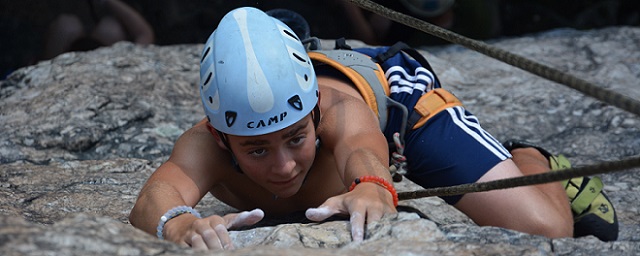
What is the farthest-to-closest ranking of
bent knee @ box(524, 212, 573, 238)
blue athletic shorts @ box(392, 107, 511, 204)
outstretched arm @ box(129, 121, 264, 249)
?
1. blue athletic shorts @ box(392, 107, 511, 204)
2. bent knee @ box(524, 212, 573, 238)
3. outstretched arm @ box(129, 121, 264, 249)

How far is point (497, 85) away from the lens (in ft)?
13.6

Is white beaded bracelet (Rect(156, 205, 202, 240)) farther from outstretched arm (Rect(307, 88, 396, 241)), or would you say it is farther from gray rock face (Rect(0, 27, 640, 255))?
outstretched arm (Rect(307, 88, 396, 241))

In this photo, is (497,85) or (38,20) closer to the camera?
(497,85)

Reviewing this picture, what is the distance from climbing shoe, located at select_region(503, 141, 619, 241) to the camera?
271cm

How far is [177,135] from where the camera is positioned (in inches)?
139

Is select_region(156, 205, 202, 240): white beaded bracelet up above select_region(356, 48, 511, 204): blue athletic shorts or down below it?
above

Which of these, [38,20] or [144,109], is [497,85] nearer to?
[144,109]

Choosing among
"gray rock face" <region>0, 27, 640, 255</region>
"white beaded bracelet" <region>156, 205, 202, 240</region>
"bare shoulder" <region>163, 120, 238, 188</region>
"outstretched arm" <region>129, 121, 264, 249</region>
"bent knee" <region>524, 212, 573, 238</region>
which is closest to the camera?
"gray rock face" <region>0, 27, 640, 255</region>

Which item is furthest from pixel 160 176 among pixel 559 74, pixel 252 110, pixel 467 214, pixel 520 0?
pixel 520 0

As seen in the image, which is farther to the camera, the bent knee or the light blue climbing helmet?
the bent knee

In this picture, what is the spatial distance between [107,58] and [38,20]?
1.40m

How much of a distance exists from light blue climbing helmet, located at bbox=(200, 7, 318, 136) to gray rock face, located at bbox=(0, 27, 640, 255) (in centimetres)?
33

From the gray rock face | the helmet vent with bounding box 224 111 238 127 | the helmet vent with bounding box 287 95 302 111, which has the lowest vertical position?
the gray rock face

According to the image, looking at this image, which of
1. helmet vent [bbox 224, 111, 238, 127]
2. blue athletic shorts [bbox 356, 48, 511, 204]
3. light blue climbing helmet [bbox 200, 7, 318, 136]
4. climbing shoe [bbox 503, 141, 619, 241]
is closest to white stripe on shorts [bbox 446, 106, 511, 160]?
blue athletic shorts [bbox 356, 48, 511, 204]
